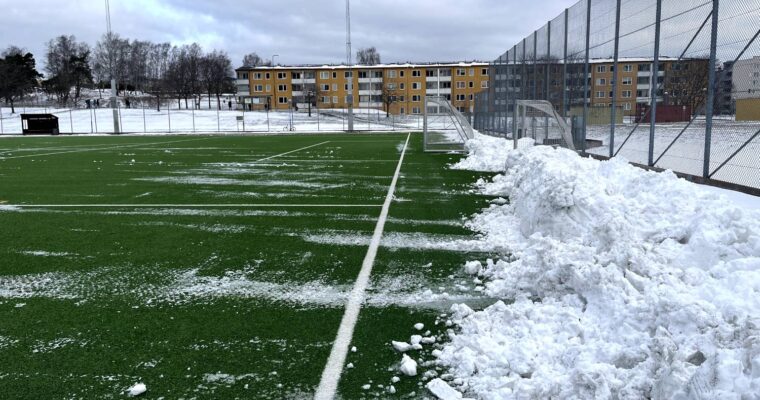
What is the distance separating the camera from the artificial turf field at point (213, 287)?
3.46 metres

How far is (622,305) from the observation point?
11.8 ft

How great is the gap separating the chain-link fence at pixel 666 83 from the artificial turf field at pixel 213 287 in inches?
140

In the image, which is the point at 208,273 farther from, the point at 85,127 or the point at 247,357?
the point at 85,127

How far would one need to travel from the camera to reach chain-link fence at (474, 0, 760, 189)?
25.5 ft

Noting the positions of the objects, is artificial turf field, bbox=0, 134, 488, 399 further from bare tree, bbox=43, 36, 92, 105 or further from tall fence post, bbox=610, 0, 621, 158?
bare tree, bbox=43, 36, 92, 105

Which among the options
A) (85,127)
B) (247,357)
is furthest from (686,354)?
(85,127)

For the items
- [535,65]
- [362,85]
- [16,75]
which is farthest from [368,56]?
[535,65]

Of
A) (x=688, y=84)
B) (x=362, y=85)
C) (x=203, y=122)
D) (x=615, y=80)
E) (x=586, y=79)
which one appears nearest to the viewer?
(x=688, y=84)

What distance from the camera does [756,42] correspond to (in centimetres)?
727

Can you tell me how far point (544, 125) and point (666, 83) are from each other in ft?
27.2

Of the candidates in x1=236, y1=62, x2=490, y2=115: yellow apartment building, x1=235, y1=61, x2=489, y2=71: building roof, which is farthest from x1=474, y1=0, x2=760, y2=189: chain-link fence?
x1=235, y1=61, x2=489, y2=71: building roof

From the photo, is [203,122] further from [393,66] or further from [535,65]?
[535,65]

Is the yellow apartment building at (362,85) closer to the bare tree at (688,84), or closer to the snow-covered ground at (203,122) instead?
the snow-covered ground at (203,122)

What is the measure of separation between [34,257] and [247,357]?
12.8ft
